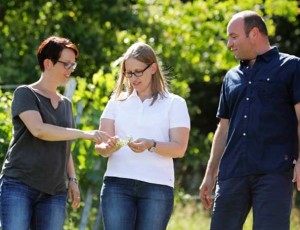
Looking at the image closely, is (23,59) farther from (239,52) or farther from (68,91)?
(239,52)

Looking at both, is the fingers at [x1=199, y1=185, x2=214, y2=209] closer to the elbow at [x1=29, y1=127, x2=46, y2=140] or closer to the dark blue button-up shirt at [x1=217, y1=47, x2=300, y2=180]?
Answer: the dark blue button-up shirt at [x1=217, y1=47, x2=300, y2=180]

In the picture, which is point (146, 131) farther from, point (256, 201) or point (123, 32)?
point (123, 32)

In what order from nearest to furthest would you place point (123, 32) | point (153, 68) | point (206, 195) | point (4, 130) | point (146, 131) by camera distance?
point (146, 131), point (153, 68), point (206, 195), point (4, 130), point (123, 32)

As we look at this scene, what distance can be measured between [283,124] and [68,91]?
9.83ft

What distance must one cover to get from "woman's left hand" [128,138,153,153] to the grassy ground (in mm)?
4978

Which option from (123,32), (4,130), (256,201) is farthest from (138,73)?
(123,32)

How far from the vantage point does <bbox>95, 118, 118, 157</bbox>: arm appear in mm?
5766

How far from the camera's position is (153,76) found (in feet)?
19.7

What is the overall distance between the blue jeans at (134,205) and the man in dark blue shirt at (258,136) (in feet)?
1.29

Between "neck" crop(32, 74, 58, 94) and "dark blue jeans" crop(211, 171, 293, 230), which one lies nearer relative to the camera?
"dark blue jeans" crop(211, 171, 293, 230)

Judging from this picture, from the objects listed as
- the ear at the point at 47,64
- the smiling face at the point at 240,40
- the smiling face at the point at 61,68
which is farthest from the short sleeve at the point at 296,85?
the ear at the point at 47,64

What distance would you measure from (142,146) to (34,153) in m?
0.68

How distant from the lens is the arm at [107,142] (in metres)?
5.77

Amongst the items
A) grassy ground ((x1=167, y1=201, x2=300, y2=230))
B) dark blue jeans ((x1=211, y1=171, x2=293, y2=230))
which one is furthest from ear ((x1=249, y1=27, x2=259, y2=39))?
grassy ground ((x1=167, y1=201, x2=300, y2=230))
